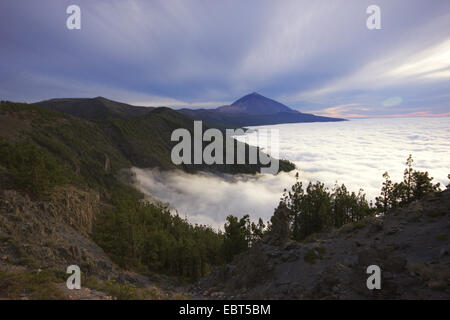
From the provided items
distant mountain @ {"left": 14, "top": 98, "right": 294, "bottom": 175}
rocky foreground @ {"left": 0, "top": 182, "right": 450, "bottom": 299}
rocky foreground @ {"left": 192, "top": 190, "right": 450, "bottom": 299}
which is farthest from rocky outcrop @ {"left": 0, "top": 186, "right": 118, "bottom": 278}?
distant mountain @ {"left": 14, "top": 98, "right": 294, "bottom": 175}

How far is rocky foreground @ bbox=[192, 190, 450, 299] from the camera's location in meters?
11.6

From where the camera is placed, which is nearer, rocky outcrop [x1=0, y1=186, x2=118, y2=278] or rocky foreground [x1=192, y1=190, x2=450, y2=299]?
rocky foreground [x1=192, y1=190, x2=450, y2=299]

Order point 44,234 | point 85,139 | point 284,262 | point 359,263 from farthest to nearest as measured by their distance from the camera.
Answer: point 85,139
point 44,234
point 284,262
point 359,263

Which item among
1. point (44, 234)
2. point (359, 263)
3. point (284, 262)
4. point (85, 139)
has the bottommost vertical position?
point (284, 262)

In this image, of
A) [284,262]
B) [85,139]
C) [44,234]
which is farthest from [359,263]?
[85,139]

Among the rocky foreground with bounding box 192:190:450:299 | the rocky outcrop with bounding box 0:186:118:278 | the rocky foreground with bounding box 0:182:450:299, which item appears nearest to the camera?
the rocky foreground with bounding box 0:182:450:299

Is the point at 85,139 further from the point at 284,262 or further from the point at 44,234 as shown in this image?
the point at 284,262

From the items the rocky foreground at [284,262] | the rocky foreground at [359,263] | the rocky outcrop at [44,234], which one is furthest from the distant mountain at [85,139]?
the rocky foreground at [359,263]

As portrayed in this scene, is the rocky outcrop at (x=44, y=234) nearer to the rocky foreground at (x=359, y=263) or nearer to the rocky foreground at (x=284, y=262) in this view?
the rocky foreground at (x=284, y=262)

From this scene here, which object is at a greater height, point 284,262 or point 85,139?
point 85,139

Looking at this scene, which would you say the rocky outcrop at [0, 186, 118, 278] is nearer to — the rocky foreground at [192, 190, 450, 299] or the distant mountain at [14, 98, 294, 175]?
the rocky foreground at [192, 190, 450, 299]

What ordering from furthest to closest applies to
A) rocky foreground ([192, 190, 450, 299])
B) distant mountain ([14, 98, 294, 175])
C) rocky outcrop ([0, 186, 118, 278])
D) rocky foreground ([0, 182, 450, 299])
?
1. distant mountain ([14, 98, 294, 175])
2. rocky outcrop ([0, 186, 118, 278])
3. rocky foreground ([192, 190, 450, 299])
4. rocky foreground ([0, 182, 450, 299])

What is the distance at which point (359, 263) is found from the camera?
13289 mm

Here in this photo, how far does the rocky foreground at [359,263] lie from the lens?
11555 millimetres
